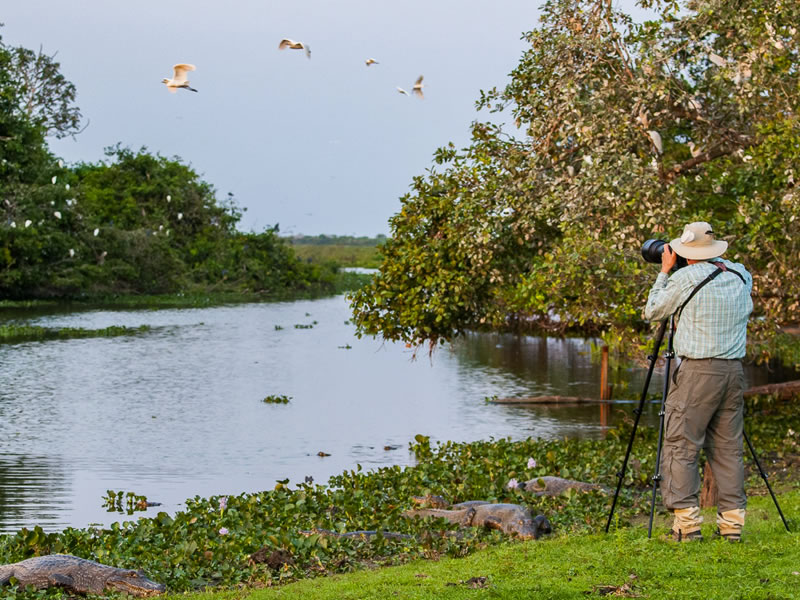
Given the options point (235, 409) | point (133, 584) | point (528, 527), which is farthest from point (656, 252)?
point (235, 409)

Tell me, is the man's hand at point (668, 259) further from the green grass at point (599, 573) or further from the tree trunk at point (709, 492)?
the tree trunk at point (709, 492)

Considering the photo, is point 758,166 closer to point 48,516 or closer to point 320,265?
point 48,516

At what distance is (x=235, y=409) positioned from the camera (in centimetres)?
2116

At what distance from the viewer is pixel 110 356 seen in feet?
94.5

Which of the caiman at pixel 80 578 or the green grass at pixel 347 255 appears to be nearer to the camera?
the caiman at pixel 80 578

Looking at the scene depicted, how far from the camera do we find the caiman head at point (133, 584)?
737 centimetres

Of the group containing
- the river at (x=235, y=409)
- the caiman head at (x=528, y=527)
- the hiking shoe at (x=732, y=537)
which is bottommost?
the river at (x=235, y=409)

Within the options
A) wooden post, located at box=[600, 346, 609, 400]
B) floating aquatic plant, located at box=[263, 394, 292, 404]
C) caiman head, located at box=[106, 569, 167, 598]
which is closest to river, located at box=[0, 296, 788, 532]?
floating aquatic plant, located at box=[263, 394, 292, 404]

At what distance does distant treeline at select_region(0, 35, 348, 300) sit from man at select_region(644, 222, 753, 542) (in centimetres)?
3879

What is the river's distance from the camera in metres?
14.4

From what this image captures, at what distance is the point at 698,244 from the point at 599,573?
8.17 ft

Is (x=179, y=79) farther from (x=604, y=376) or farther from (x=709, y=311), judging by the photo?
(x=604, y=376)

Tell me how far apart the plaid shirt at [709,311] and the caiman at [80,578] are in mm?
4398

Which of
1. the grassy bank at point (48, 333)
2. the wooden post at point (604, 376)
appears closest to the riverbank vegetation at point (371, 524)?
the wooden post at point (604, 376)
